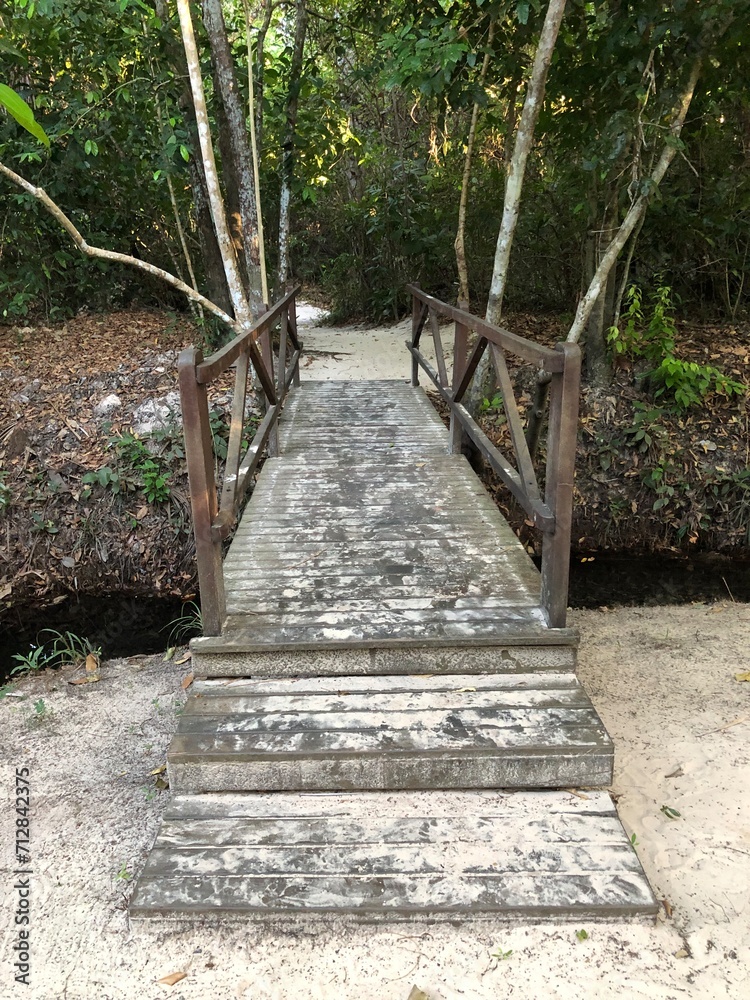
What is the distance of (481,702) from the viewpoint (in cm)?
270

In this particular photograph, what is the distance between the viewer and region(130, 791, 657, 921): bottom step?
2.12m

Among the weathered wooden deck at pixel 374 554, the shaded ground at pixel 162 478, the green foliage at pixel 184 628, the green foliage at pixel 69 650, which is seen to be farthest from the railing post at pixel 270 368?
the green foliage at pixel 69 650

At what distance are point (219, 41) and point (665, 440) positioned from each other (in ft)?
18.3

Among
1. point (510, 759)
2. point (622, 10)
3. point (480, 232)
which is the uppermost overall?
point (622, 10)

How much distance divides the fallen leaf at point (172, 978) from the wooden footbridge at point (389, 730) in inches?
6.3

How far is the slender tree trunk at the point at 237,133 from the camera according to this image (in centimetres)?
606

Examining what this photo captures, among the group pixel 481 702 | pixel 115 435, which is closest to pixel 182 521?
pixel 115 435

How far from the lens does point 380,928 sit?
2143 mm

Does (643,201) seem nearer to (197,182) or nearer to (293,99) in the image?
(293,99)

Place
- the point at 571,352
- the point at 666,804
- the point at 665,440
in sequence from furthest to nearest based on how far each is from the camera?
the point at 665,440 → the point at 666,804 → the point at 571,352

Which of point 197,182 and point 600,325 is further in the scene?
point 197,182

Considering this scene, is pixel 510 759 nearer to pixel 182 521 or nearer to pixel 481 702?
pixel 481 702

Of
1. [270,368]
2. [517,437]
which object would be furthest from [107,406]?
[517,437]

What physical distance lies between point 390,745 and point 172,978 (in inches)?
38.6
